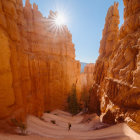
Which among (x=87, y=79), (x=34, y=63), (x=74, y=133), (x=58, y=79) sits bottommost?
(x=87, y=79)

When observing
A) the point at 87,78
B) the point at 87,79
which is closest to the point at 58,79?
the point at 87,79

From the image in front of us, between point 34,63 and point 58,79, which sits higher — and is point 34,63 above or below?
above

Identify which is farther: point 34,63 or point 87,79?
point 87,79

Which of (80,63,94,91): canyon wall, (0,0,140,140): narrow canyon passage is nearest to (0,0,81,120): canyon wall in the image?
(0,0,140,140): narrow canyon passage

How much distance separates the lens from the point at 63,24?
21891mm

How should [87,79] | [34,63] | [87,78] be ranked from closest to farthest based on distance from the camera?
[34,63], [87,79], [87,78]

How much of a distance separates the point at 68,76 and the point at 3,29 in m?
16.7

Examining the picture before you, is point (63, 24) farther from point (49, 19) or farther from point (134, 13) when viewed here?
point (134, 13)

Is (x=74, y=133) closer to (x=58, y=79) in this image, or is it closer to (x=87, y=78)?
(x=58, y=79)

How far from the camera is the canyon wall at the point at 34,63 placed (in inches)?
187

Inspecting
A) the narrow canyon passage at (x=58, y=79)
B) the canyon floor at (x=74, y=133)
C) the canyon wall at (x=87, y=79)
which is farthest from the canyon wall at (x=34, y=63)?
the canyon wall at (x=87, y=79)

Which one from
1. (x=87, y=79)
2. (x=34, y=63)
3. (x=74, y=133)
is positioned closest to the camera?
(x=74, y=133)

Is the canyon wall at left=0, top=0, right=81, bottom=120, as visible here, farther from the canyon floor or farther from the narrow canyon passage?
the canyon floor

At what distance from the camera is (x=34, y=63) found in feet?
36.8
